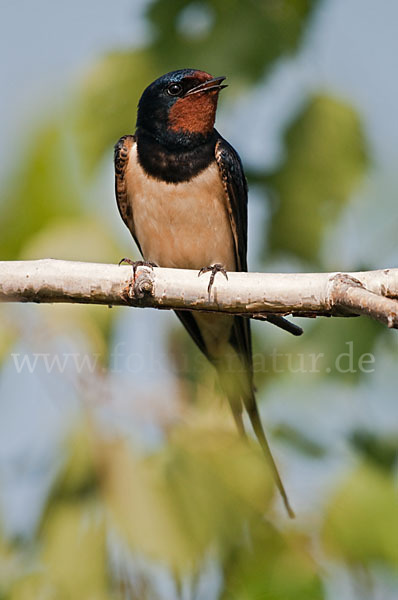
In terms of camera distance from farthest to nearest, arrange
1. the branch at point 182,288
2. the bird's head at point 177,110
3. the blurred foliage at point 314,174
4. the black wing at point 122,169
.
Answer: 1. the black wing at point 122,169
2. the bird's head at point 177,110
3. the blurred foliage at point 314,174
4. the branch at point 182,288

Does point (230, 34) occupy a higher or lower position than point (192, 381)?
higher

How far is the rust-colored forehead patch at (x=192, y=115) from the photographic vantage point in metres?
3.59

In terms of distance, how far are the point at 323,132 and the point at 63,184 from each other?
0.85 m

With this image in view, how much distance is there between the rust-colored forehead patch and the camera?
359 centimetres

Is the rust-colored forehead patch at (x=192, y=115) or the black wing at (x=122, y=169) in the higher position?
the rust-colored forehead patch at (x=192, y=115)

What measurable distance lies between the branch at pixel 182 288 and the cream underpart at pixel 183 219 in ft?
3.75

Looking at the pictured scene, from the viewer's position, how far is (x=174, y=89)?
11.9ft

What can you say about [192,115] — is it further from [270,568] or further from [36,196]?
[270,568]

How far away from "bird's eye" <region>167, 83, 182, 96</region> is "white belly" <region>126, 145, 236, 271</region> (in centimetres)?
34

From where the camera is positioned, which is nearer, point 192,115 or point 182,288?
point 182,288

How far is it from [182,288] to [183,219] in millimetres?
1195

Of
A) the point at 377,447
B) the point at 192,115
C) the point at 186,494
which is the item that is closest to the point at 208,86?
the point at 192,115

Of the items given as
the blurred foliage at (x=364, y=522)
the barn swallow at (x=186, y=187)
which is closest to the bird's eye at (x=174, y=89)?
the barn swallow at (x=186, y=187)

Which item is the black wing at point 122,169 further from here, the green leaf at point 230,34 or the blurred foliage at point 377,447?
the blurred foliage at point 377,447
